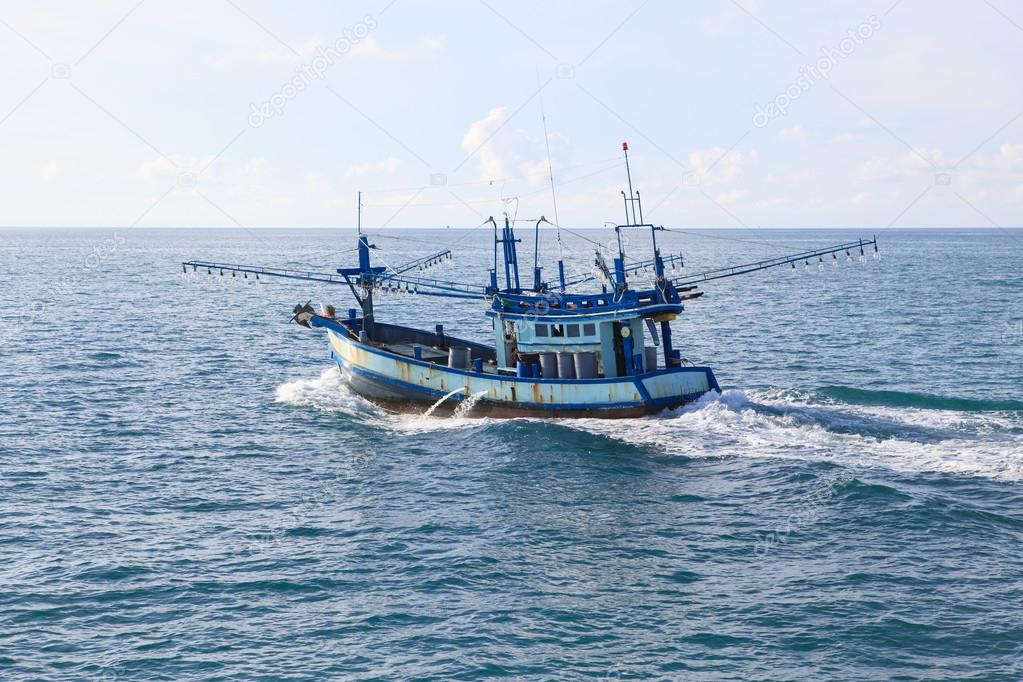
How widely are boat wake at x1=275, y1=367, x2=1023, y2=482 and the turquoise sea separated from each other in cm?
16

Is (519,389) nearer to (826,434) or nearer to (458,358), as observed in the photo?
(458,358)

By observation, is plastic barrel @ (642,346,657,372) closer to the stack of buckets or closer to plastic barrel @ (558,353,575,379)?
the stack of buckets

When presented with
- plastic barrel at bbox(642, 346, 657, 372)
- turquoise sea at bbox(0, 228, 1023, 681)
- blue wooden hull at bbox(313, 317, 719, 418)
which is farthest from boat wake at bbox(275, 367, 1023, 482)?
plastic barrel at bbox(642, 346, 657, 372)

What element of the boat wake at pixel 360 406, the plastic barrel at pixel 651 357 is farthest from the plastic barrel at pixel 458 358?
the plastic barrel at pixel 651 357

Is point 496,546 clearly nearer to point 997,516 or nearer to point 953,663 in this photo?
point 953,663

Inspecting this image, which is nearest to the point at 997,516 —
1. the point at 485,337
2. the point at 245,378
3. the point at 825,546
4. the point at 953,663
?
the point at 825,546

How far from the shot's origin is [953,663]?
20484 millimetres

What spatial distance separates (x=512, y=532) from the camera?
28438 mm

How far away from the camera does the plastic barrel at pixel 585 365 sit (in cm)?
4147

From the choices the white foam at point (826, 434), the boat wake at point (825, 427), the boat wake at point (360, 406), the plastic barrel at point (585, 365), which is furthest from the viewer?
the boat wake at point (360, 406)

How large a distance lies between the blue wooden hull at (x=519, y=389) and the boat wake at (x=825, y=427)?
459mm

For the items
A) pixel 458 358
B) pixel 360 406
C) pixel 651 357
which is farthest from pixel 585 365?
pixel 360 406

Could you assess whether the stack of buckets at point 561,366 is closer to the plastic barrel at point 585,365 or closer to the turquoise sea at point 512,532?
the plastic barrel at point 585,365

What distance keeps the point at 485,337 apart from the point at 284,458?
36963 millimetres
